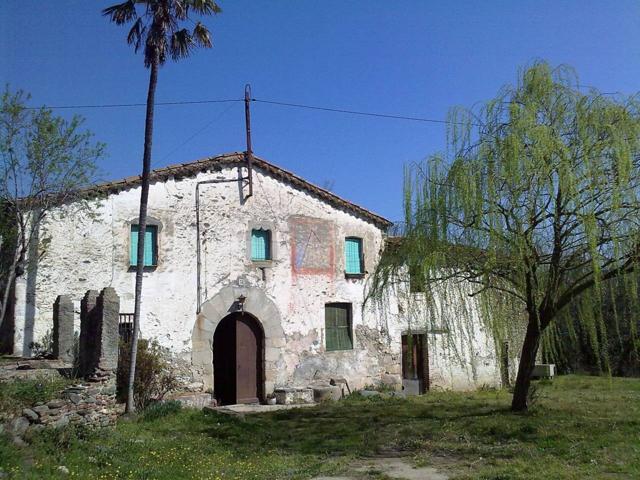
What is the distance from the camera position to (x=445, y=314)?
11766 mm

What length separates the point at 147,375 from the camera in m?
11.7

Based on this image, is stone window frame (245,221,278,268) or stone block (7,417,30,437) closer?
stone block (7,417,30,437)

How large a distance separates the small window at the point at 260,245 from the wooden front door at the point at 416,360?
505cm

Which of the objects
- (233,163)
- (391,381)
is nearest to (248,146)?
(233,163)

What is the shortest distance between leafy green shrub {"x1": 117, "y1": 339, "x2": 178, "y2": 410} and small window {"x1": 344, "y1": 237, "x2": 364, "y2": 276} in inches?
214

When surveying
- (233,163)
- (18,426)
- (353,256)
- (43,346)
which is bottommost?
(18,426)

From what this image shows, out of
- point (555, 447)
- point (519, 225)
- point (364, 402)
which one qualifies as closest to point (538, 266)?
point (519, 225)

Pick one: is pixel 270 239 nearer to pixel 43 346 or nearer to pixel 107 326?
pixel 107 326

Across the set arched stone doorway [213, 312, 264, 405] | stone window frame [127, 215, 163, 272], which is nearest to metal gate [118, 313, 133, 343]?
stone window frame [127, 215, 163, 272]

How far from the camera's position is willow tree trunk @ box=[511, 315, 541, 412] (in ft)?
33.4

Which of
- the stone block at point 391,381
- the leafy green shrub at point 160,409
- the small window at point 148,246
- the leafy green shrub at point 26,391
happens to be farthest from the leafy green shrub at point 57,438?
the stone block at point 391,381

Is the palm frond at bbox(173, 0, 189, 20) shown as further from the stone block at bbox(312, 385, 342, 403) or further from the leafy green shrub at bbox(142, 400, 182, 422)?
the stone block at bbox(312, 385, 342, 403)

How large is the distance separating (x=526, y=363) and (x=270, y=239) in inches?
262

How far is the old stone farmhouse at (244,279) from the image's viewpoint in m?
11.8
